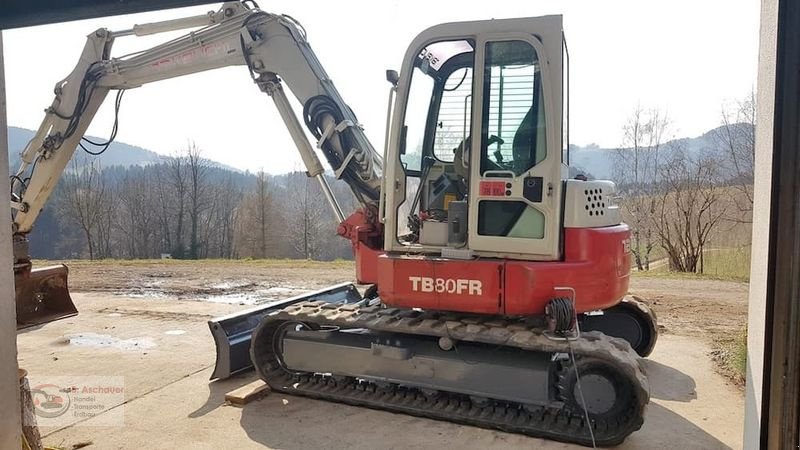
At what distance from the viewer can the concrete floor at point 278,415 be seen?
13.5ft

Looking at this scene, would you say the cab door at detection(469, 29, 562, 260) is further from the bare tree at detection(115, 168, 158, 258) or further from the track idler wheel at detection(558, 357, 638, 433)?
the bare tree at detection(115, 168, 158, 258)

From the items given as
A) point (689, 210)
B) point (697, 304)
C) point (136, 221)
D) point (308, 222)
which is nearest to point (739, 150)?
point (689, 210)

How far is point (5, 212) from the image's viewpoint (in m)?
2.65

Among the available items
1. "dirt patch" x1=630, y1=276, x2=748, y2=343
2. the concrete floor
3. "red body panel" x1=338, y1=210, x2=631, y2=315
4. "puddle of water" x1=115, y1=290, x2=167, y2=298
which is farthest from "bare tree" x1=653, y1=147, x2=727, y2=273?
"puddle of water" x1=115, y1=290, x2=167, y2=298

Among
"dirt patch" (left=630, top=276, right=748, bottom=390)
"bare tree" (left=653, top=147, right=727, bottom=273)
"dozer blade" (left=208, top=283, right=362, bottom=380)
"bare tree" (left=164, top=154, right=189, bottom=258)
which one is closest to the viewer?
"dozer blade" (left=208, top=283, right=362, bottom=380)

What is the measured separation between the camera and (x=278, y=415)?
15.1 ft

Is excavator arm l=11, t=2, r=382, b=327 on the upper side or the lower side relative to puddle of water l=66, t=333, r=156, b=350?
upper

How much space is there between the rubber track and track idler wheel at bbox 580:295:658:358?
1587 mm

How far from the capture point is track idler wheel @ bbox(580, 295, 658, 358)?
5699 mm

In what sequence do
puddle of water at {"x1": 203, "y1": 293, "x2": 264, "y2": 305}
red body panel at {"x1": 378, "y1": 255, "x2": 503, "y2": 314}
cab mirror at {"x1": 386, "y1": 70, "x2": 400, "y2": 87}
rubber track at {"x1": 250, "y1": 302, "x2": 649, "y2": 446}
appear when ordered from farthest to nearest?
1. puddle of water at {"x1": 203, "y1": 293, "x2": 264, "y2": 305}
2. cab mirror at {"x1": 386, "y1": 70, "x2": 400, "y2": 87}
3. red body panel at {"x1": 378, "y1": 255, "x2": 503, "y2": 314}
4. rubber track at {"x1": 250, "y1": 302, "x2": 649, "y2": 446}

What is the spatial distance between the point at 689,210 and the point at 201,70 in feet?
53.2

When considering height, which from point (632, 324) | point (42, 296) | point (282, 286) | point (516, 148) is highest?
point (516, 148)

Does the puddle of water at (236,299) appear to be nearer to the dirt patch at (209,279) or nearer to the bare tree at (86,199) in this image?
the dirt patch at (209,279)

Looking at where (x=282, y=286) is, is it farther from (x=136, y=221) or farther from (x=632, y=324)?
(x=136, y=221)
